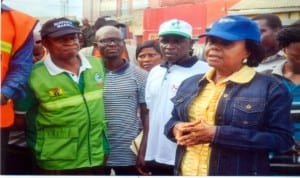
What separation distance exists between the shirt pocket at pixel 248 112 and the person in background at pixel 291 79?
0.19 meters

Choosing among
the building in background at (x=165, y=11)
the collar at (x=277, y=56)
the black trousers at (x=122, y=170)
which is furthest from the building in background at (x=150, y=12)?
the black trousers at (x=122, y=170)

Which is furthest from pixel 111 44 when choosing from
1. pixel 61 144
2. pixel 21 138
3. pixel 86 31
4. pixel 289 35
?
pixel 289 35

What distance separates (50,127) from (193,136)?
2.58ft

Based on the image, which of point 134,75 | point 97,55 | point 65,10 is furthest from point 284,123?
point 65,10

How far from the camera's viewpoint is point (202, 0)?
2.58 metres

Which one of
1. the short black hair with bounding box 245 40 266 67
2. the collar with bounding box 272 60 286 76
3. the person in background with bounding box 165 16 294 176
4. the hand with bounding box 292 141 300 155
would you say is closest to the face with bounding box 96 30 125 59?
the person in background with bounding box 165 16 294 176

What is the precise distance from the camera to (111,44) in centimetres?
274

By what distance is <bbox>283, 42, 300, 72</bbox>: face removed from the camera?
8.22 feet

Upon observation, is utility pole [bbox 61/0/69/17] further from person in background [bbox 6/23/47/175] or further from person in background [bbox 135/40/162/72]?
person in background [bbox 135/40/162/72]

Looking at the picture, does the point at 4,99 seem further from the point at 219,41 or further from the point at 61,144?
the point at 219,41

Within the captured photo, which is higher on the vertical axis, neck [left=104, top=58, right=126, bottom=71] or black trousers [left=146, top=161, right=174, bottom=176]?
neck [left=104, top=58, right=126, bottom=71]

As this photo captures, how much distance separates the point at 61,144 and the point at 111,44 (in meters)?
0.62

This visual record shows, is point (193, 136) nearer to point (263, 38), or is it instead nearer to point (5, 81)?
point (263, 38)

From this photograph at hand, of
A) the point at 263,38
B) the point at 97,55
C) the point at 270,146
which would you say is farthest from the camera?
the point at 97,55
